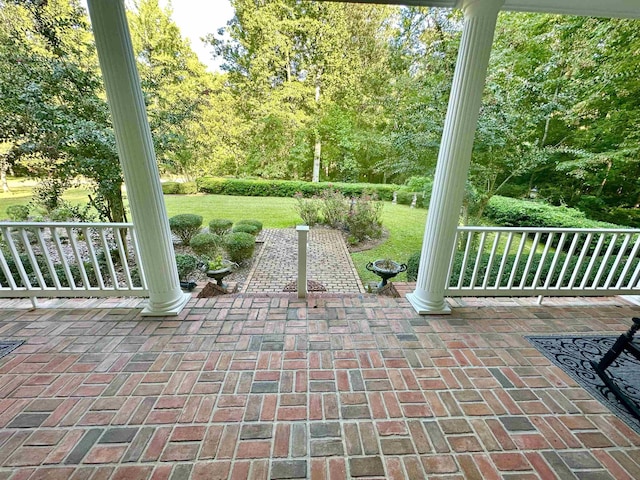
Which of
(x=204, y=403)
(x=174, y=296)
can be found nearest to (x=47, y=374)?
(x=174, y=296)

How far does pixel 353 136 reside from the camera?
10664mm

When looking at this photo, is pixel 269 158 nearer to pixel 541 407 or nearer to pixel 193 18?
pixel 193 18

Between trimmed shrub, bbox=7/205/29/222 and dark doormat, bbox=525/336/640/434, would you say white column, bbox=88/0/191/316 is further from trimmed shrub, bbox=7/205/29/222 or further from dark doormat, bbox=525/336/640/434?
trimmed shrub, bbox=7/205/29/222

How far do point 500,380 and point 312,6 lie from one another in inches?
448

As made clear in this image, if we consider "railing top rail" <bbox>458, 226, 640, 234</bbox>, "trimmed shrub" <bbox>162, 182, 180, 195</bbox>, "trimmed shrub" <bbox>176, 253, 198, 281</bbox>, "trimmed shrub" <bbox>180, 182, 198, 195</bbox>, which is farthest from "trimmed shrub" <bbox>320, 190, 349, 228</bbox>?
"trimmed shrub" <bbox>162, 182, 180, 195</bbox>

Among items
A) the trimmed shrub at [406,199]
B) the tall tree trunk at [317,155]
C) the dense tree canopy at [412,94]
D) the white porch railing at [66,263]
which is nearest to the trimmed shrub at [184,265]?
the white porch railing at [66,263]

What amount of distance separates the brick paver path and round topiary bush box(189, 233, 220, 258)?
85cm

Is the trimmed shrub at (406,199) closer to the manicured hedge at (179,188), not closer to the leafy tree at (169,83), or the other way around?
the leafy tree at (169,83)

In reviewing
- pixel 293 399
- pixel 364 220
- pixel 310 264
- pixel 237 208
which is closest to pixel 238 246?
pixel 310 264

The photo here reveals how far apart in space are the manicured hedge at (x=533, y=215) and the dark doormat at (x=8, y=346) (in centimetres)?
782

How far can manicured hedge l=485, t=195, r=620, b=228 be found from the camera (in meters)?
5.25

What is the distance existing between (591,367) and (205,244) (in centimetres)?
516

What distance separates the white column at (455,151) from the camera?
72.6 inches

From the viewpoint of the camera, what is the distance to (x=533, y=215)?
5.89 meters
